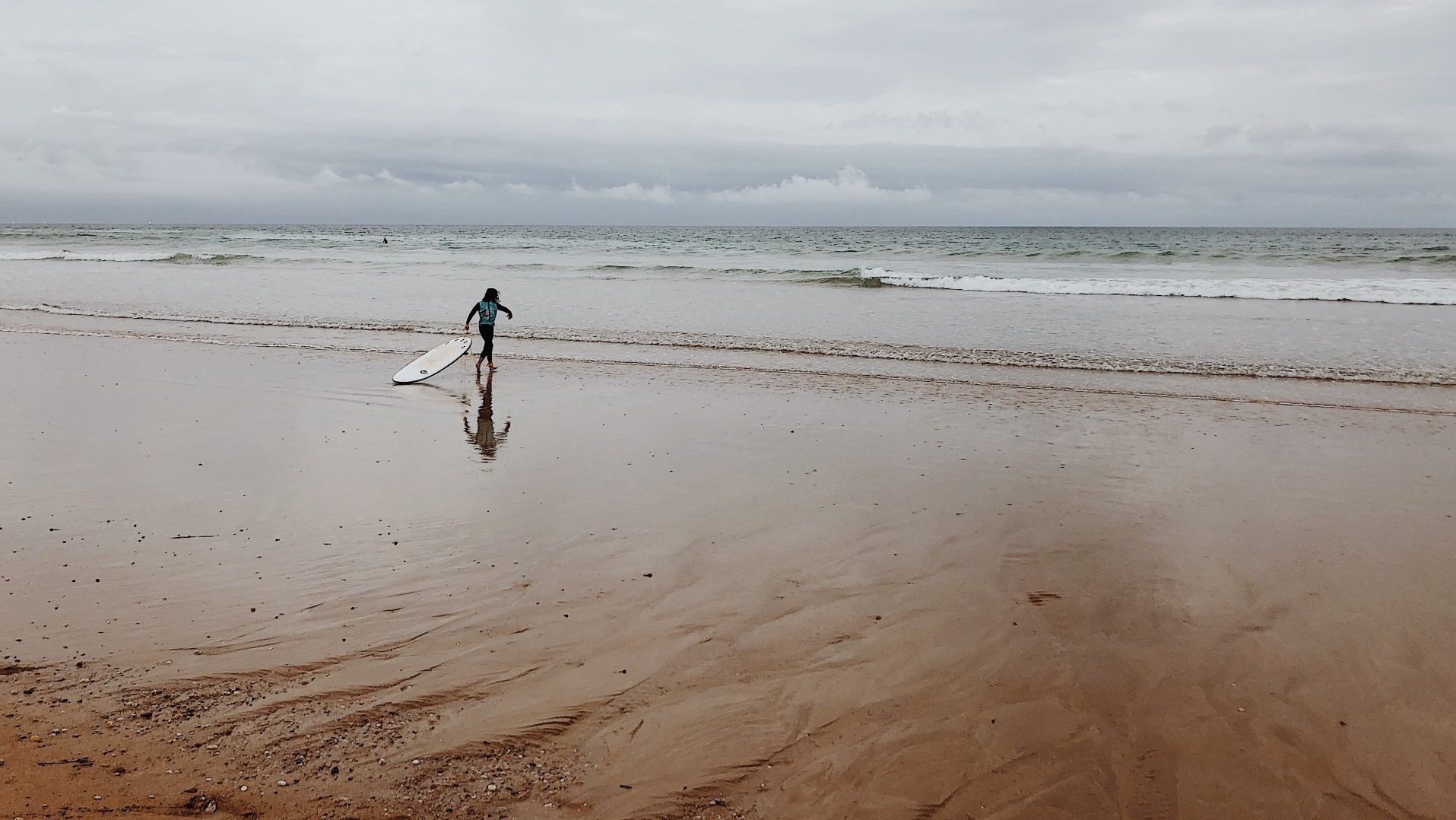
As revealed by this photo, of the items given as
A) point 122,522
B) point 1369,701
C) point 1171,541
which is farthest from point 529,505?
point 1369,701

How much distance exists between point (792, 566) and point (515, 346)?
12.9 meters

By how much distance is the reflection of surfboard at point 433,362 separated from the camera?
44.0 feet

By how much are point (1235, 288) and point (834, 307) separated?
15.4 metres

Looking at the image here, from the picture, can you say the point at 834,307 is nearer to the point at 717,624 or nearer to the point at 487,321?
the point at 487,321

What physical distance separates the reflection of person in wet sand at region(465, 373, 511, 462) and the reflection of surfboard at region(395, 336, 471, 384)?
181cm

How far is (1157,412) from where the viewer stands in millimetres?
11773

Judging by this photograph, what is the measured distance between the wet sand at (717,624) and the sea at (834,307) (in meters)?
7.41

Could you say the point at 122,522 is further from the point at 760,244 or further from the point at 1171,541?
the point at 760,244

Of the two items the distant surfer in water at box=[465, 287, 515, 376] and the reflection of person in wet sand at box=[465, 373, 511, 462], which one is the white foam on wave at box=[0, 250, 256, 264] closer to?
the distant surfer in water at box=[465, 287, 515, 376]

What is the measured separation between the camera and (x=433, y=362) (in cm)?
1408

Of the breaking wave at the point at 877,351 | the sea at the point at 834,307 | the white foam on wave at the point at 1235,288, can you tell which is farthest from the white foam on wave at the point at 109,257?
the white foam on wave at the point at 1235,288

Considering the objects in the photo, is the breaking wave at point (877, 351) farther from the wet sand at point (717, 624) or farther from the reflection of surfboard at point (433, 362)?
the wet sand at point (717, 624)

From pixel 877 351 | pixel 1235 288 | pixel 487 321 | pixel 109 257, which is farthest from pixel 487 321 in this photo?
pixel 109 257

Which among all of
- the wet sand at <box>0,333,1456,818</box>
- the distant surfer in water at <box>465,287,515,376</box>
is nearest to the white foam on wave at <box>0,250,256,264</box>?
the distant surfer in water at <box>465,287,515,376</box>
